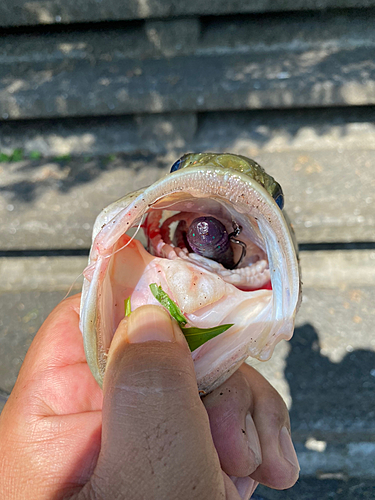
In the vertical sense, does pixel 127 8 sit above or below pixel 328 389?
above

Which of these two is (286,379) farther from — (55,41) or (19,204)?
(55,41)

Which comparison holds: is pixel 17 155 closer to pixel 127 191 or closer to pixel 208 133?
pixel 127 191

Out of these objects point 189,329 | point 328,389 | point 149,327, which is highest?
point 149,327

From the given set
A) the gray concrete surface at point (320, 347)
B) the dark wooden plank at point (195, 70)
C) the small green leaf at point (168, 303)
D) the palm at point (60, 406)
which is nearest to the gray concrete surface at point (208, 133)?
the dark wooden plank at point (195, 70)

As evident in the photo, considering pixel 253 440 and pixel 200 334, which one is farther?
pixel 253 440

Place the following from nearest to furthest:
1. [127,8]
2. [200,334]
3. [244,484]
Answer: [200,334] → [244,484] → [127,8]

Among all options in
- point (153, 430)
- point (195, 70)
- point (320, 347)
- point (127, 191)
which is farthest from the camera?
point (195, 70)

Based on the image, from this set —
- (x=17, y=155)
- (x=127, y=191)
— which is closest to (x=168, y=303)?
(x=127, y=191)

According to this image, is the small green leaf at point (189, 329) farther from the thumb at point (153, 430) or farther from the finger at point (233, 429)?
the finger at point (233, 429)
